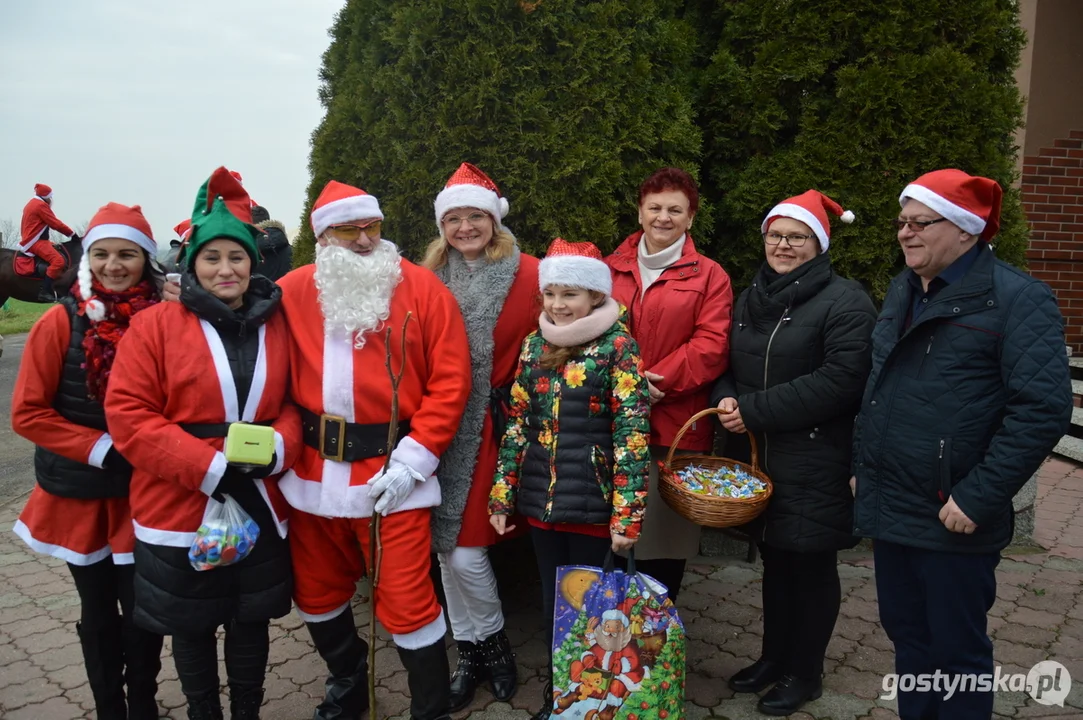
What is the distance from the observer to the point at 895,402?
8.29 ft

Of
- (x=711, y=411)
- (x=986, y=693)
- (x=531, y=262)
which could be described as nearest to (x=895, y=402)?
(x=711, y=411)

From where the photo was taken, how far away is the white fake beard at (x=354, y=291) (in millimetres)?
2750

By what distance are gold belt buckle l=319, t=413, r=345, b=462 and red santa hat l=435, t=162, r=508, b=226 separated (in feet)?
3.26

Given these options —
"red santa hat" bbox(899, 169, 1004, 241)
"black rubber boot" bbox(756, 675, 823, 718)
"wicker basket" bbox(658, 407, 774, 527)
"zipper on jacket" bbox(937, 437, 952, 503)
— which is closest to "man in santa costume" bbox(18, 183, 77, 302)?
"wicker basket" bbox(658, 407, 774, 527)

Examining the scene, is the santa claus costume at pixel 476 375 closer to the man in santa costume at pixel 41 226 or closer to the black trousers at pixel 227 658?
the black trousers at pixel 227 658

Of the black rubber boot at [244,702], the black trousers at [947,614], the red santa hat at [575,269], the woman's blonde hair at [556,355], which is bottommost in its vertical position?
the black rubber boot at [244,702]

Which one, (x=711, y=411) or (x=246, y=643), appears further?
(x=711, y=411)

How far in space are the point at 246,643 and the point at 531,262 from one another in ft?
6.22

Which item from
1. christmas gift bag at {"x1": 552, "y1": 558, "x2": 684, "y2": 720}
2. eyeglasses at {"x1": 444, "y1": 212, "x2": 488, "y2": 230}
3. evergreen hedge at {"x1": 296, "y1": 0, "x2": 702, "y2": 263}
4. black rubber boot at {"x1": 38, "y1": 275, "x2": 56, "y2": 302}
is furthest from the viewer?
black rubber boot at {"x1": 38, "y1": 275, "x2": 56, "y2": 302}

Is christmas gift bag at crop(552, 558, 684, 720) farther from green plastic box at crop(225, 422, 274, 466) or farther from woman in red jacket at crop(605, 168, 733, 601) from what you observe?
green plastic box at crop(225, 422, 274, 466)

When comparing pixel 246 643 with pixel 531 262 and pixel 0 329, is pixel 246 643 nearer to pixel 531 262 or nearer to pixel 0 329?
pixel 531 262

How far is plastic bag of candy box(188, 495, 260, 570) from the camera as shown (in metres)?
2.45

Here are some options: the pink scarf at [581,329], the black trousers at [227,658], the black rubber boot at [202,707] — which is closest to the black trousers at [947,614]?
the pink scarf at [581,329]

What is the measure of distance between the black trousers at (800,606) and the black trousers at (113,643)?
97.9 inches
